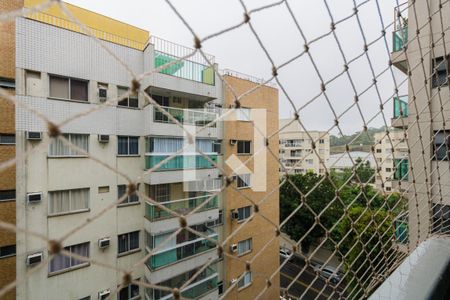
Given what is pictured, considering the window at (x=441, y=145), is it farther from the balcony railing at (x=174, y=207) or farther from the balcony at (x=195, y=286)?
the balcony at (x=195, y=286)

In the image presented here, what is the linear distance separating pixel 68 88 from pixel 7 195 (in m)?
1.42

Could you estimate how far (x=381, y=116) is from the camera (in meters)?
0.72

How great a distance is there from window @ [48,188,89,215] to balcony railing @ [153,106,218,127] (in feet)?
4.28

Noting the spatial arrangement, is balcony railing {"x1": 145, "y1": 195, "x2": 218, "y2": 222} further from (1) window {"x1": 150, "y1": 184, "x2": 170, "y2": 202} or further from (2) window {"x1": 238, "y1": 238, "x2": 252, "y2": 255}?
(2) window {"x1": 238, "y1": 238, "x2": 252, "y2": 255}

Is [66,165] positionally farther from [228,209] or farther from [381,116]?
[381,116]

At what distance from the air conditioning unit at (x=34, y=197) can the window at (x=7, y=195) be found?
456 mm

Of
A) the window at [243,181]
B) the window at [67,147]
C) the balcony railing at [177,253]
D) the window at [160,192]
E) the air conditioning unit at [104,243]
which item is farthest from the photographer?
the window at [243,181]

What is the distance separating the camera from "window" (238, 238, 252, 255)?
437 centimetres

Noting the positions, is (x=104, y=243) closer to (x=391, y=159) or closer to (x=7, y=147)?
(x=7, y=147)

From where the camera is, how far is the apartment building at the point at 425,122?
0.76 meters

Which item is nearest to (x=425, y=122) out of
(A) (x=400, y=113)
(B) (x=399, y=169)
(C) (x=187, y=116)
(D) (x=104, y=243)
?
(B) (x=399, y=169)

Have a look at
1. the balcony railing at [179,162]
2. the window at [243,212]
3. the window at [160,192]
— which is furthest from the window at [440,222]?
the window at [243,212]

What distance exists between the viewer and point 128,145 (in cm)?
335

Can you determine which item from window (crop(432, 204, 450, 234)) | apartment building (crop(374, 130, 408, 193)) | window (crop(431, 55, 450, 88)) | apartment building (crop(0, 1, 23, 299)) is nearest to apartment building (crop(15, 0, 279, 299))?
apartment building (crop(0, 1, 23, 299))
